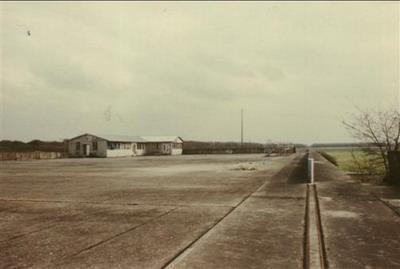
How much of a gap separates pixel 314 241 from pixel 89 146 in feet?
191

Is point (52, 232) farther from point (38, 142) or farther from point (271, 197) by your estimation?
point (38, 142)

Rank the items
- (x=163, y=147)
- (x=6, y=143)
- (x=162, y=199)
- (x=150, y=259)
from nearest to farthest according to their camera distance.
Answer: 1. (x=150, y=259)
2. (x=162, y=199)
3. (x=163, y=147)
4. (x=6, y=143)

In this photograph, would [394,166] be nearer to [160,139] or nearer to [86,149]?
[86,149]

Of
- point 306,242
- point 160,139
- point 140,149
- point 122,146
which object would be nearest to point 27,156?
point 122,146

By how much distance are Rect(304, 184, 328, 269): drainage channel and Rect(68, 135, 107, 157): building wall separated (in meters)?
53.0

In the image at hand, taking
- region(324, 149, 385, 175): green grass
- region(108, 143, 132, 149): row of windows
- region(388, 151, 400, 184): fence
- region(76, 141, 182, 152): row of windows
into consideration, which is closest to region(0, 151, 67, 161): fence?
region(76, 141, 182, 152): row of windows

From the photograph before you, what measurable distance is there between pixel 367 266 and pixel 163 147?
7669 cm

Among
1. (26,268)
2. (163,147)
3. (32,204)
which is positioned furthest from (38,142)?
(26,268)

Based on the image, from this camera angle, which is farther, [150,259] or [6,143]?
[6,143]

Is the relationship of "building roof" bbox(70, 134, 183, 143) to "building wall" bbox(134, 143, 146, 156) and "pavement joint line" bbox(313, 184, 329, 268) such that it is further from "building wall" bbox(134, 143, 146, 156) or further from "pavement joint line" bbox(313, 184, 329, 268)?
"pavement joint line" bbox(313, 184, 329, 268)

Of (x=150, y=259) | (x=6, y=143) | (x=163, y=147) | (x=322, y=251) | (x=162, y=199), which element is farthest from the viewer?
(x=6, y=143)

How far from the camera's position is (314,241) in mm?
7117

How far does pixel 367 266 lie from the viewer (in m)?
5.70

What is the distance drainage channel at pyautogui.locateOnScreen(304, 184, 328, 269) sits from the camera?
5.86 m
